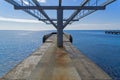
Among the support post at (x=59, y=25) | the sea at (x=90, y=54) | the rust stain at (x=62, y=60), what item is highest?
the support post at (x=59, y=25)

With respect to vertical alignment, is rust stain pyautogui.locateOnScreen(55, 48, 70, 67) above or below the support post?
below

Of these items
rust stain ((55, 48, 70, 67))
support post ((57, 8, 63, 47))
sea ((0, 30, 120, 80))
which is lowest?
sea ((0, 30, 120, 80))

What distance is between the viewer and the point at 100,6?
43.2 feet

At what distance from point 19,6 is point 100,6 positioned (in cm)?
552

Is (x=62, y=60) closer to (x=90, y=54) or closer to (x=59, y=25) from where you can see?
(x=59, y=25)

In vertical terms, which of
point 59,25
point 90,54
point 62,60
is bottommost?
point 90,54

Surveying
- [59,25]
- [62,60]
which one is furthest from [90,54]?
[62,60]

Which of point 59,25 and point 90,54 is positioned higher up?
point 59,25

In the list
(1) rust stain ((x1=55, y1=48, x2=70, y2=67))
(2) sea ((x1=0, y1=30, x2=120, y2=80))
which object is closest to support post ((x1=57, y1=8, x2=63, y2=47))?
(1) rust stain ((x1=55, y1=48, x2=70, y2=67))

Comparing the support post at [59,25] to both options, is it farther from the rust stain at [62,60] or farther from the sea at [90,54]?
the sea at [90,54]

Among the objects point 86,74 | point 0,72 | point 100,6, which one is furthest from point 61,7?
point 0,72

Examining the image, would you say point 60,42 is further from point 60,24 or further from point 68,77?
point 68,77

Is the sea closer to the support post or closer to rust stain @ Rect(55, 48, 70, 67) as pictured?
the support post

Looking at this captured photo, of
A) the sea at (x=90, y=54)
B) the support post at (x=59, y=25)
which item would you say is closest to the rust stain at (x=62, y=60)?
the support post at (x=59, y=25)
